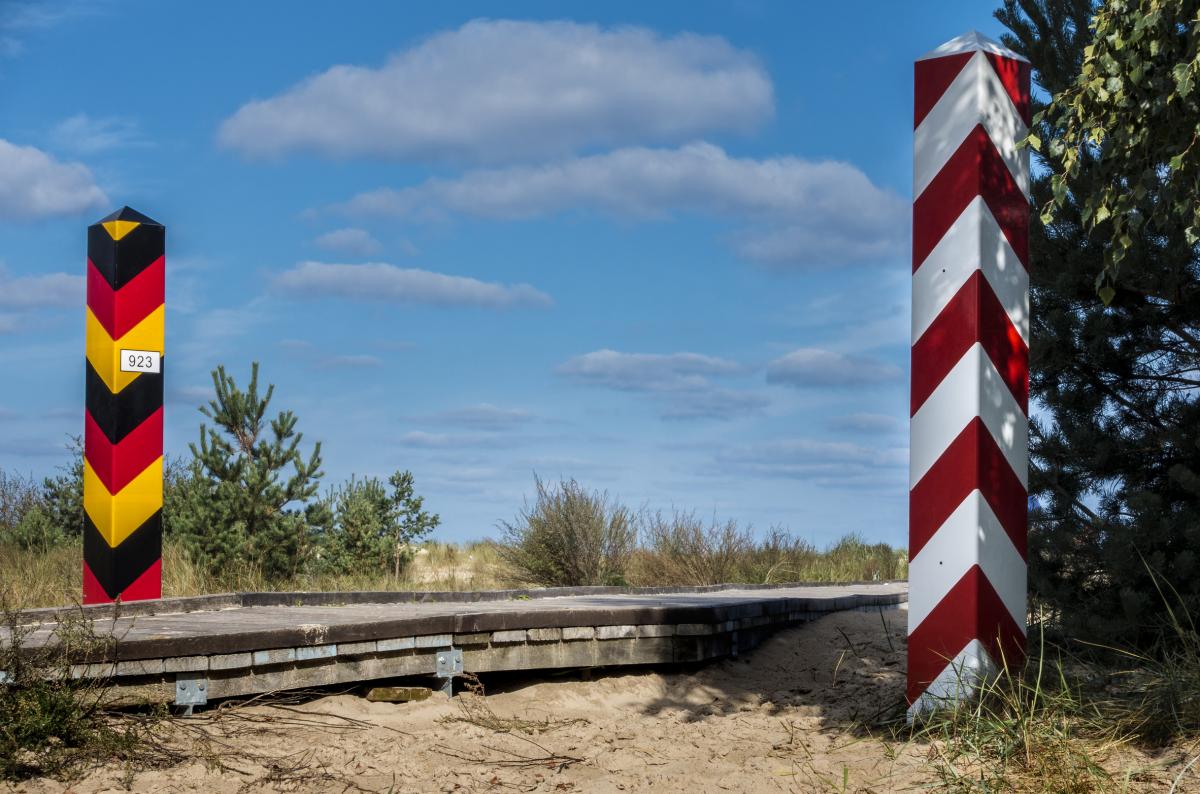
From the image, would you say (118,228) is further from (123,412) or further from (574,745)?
(574,745)

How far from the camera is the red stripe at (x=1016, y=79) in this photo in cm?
503

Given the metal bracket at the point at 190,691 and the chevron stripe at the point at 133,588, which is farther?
the chevron stripe at the point at 133,588

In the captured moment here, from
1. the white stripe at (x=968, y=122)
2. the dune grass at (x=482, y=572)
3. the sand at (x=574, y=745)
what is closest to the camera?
the sand at (x=574, y=745)

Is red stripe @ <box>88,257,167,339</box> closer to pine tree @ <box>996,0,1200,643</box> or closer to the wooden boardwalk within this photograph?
the wooden boardwalk

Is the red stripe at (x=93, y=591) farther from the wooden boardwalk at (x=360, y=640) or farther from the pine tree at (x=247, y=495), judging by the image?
the pine tree at (x=247, y=495)

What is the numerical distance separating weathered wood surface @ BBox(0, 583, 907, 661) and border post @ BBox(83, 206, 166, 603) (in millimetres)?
547

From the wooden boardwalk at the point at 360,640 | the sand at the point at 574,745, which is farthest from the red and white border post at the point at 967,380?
the wooden boardwalk at the point at 360,640

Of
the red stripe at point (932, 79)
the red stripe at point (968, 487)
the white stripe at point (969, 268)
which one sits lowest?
the red stripe at point (968, 487)

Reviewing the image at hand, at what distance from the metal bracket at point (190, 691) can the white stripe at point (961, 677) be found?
9.94ft

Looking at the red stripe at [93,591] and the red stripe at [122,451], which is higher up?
the red stripe at [122,451]

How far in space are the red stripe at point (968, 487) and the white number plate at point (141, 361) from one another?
5653 millimetres

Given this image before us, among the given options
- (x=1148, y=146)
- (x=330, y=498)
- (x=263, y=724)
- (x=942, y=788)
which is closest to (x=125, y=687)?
(x=263, y=724)

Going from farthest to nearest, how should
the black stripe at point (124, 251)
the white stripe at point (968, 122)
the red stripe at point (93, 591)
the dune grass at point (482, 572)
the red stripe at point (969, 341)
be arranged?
the dune grass at point (482, 572), the black stripe at point (124, 251), the red stripe at point (93, 591), the white stripe at point (968, 122), the red stripe at point (969, 341)

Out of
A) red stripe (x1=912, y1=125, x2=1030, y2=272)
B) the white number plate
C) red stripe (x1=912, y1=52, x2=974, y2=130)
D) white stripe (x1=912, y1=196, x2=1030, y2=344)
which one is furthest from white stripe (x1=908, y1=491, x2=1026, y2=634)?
the white number plate
